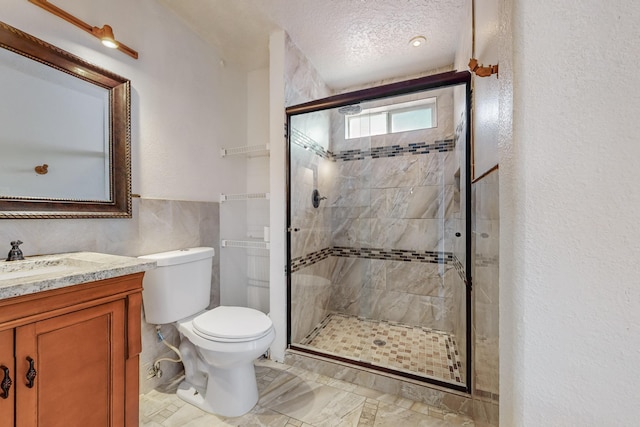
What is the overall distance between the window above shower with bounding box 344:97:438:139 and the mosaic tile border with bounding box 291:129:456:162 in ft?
0.50

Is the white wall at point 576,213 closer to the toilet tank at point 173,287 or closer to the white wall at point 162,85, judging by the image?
the toilet tank at point 173,287

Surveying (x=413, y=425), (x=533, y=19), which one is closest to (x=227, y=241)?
(x=413, y=425)

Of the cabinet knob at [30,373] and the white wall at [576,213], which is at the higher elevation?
the white wall at [576,213]

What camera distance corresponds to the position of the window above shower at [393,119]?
225 centimetres

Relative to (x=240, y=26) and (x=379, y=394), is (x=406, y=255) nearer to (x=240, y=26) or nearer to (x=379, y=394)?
(x=379, y=394)

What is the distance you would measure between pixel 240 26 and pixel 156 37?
542mm

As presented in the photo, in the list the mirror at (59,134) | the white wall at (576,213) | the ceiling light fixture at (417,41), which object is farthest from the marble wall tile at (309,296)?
the ceiling light fixture at (417,41)

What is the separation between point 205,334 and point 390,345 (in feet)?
4.56

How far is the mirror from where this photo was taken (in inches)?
41.3

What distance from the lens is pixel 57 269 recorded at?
3.51 feet

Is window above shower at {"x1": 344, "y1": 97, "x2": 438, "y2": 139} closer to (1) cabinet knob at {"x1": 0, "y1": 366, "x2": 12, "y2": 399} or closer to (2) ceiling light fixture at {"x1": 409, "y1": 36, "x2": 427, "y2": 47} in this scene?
(2) ceiling light fixture at {"x1": 409, "y1": 36, "x2": 427, "y2": 47}

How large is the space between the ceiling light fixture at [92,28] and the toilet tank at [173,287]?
3.74 feet

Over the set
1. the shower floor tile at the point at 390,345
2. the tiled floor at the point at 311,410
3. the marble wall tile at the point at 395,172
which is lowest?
the tiled floor at the point at 311,410

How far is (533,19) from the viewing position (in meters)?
0.46
